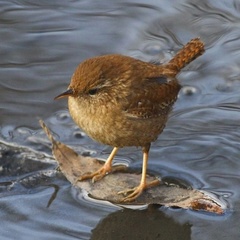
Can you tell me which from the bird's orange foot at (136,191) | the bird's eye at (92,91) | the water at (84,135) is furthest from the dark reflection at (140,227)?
the bird's eye at (92,91)

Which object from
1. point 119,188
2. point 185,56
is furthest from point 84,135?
point 185,56

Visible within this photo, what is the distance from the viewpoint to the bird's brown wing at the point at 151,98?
18.7ft

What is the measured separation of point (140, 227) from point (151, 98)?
2.95ft

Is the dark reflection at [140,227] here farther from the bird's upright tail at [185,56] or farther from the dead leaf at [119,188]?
the bird's upright tail at [185,56]

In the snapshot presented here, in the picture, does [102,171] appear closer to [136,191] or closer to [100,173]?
[100,173]

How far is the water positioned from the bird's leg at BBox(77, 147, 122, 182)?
14 centimetres

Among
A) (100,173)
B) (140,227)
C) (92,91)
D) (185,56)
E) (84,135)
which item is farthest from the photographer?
(84,135)

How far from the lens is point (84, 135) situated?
21.7 feet

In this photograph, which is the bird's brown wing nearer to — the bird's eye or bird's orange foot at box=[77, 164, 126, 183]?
the bird's eye

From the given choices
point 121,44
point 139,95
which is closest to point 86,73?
point 139,95

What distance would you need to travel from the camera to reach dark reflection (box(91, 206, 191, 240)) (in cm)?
537

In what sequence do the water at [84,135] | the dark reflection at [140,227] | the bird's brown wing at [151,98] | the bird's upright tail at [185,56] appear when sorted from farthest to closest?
the bird's upright tail at [185,56], the bird's brown wing at [151,98], the water at [84,135], the dark reflection at [140,227]

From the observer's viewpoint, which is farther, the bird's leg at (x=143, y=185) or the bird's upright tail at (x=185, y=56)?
the bird's upright tail at (x=185, y=56)

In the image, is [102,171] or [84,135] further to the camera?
[84,135]
